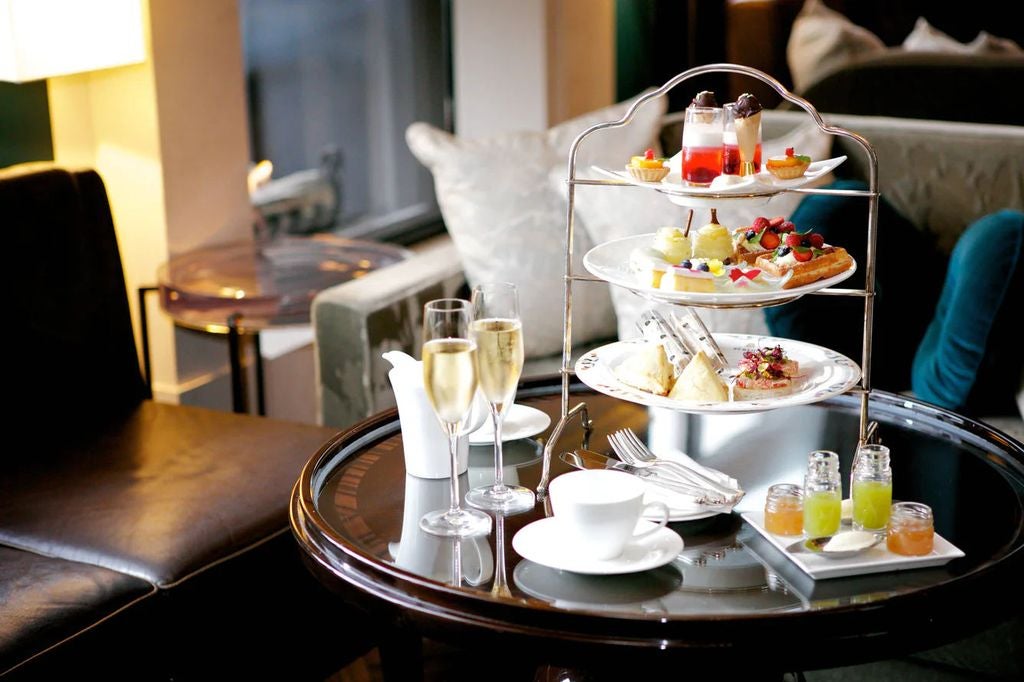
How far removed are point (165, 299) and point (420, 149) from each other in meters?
0.72

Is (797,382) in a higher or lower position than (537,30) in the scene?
lower

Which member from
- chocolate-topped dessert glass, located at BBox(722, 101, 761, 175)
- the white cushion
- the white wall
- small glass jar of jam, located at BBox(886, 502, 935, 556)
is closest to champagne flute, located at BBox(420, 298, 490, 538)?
chocolate-topped dessert glass, located at BBox(722, 101, 761, 175)

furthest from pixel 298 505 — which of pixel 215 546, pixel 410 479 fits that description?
pixel 215 546

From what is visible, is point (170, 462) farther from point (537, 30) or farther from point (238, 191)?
point (537, 30)

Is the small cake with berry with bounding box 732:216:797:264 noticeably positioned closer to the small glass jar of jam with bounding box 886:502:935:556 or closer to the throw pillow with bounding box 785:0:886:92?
the small glass jar of jam with bounding box 886:502:935:556

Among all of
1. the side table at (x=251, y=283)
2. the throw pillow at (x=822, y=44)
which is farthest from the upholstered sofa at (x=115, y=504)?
the throw pillow at (x=822, y=44)

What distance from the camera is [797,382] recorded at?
1.46 m

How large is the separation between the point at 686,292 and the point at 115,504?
1.02 meters

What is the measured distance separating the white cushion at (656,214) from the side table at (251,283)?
0.46m

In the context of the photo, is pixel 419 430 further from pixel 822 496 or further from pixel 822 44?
pixel 822 44

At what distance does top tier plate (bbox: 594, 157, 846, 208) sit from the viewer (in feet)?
4.45

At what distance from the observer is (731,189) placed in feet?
4.45

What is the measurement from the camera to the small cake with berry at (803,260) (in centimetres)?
142

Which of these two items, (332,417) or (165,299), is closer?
(165,299)
